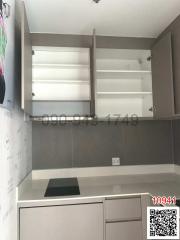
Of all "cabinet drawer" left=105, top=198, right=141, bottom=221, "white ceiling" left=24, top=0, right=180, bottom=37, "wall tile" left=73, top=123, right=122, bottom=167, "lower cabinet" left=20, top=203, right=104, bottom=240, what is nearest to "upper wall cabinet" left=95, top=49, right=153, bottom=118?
"white ceiling" left=24, top=0, right=180, bottom=37

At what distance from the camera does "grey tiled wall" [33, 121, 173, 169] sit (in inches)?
95.2

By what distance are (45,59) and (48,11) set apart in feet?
1.63

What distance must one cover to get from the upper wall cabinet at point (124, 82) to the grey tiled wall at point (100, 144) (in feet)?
1.04

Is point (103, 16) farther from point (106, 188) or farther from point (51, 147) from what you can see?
point (106, 188)

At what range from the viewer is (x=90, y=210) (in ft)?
5.62

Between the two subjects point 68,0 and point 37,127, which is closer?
point 68,0

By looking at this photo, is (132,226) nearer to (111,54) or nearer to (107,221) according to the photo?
(107,221)

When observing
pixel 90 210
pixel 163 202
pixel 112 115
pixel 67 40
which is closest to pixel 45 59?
A: pixel 67 40

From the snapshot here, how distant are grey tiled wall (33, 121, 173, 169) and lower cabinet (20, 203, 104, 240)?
2.47 ft

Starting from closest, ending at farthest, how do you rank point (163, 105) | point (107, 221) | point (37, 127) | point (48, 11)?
1. point (107, 221)
2. point (48, 11)
3. point (163, 105)
4. point (37, 127)

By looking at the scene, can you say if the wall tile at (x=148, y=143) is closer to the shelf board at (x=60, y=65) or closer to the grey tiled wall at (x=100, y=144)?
the grey tiled wall at (x=100, y=144)

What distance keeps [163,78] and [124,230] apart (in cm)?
136

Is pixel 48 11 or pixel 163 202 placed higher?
pixel 48 11

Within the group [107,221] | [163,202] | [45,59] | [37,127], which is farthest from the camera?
[37,127]
